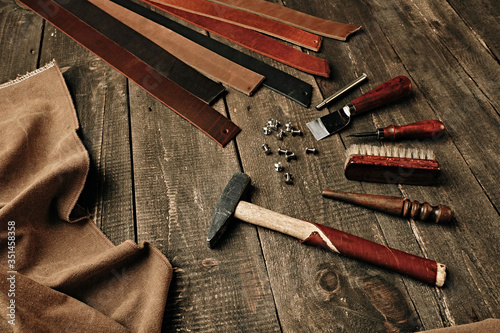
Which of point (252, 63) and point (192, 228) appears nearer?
point (192, 228)

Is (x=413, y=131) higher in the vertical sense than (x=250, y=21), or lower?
higher

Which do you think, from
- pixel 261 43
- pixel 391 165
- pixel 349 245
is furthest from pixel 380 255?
pixel 261 43

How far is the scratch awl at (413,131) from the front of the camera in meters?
1.71

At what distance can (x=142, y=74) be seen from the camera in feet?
6.85

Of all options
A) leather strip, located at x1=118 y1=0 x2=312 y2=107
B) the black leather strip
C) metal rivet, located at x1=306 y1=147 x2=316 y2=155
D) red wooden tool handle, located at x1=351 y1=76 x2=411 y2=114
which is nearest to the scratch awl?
red wooden tool handle, located at x1=351 y1=76 x2=411 y2=114

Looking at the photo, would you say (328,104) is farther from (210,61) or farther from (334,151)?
(210,61)

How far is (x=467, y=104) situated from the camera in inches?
75.0

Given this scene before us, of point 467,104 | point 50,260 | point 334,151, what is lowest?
point 50,260

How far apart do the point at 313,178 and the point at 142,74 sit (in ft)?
3.73

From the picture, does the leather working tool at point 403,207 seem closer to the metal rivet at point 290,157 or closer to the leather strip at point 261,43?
the metal rivet at point 290,157

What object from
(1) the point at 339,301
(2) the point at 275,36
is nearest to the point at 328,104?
(2) the point at 275,36

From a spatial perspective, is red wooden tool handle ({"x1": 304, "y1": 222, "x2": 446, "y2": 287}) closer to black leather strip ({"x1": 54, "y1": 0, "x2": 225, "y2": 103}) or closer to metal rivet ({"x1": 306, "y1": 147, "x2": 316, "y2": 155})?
metal rivet ({"x1": 306, "y1": 147, "x2": 316, "y2": 155})

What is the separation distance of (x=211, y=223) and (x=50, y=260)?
65 cm

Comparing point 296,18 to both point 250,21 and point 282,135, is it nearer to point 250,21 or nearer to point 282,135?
point 250,21
